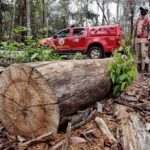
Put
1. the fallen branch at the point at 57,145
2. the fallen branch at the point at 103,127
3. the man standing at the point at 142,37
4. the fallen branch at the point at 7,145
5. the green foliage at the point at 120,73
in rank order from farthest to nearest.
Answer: the man standing at the point at 142,37 < the green foliage at the point at 120,73 < the fallen branch at the point at 103,127 < the fallen branch at the point at 7,145 < the fallen branch at the point at 57,145

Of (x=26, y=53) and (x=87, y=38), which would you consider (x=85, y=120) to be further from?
(x=87, y=38)

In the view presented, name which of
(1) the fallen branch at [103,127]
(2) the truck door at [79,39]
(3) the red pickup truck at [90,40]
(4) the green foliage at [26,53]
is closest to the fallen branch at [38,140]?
(1) the fallen branch at [103,127]

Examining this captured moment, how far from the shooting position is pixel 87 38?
17.0 meters

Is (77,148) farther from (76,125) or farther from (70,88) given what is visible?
(70,88)

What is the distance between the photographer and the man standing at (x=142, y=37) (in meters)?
10.7

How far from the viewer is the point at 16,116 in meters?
4.57

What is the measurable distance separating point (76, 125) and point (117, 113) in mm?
1008

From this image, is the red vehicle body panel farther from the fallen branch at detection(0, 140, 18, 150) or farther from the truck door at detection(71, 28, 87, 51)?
the fallen branch at detection(0, 140, 18, 150)

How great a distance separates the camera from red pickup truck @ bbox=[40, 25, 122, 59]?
1647cm

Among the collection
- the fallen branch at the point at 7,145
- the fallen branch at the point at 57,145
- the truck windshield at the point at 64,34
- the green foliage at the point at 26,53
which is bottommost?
the fallen branch at the point at 7,145

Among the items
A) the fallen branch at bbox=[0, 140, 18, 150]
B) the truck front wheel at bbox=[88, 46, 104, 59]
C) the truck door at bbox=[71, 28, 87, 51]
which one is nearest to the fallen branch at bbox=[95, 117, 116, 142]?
the fallen branch at bbox=[0, 140, 18, 150]

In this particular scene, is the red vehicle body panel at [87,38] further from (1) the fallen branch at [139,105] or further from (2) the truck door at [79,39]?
(1) the fallen branch at [139,105]

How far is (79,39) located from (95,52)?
1.06 m

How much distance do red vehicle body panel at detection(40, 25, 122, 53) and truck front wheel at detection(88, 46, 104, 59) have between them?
0.18 metres
